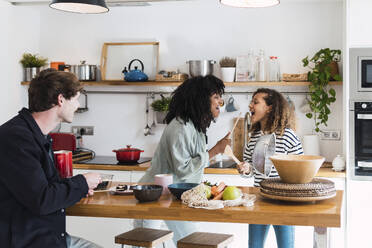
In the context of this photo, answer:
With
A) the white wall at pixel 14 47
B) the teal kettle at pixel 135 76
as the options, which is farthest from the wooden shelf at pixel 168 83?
the white wall at pixel 14 47

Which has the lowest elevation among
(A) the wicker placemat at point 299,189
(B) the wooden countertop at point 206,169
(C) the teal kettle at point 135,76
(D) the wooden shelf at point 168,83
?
(B) the wooden countertop at point 206,169

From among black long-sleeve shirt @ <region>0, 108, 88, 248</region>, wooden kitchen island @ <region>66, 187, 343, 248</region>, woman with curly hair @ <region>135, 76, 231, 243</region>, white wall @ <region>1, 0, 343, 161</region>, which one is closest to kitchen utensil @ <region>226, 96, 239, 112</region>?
white wall @ <region>1, 0, 343, 161</region>

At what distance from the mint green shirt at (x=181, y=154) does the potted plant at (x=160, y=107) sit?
1794mm

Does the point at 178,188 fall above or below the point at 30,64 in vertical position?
below

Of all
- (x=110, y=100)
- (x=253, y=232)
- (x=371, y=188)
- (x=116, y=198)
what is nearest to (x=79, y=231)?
(x=110, y=100)

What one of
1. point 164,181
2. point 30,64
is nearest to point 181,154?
point 164,181

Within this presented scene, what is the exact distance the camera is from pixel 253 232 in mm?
3146

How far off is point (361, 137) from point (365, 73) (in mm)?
517

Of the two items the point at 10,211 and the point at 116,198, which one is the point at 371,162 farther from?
the point at 10,211

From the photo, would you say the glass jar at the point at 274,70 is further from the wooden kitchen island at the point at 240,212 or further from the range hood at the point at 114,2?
the wooden kitchen island at the point at 240,212

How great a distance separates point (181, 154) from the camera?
2.93m

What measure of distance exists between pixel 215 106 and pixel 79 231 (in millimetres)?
2020

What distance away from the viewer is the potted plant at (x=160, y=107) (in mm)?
4855

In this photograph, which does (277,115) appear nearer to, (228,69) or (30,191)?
(228,69)
